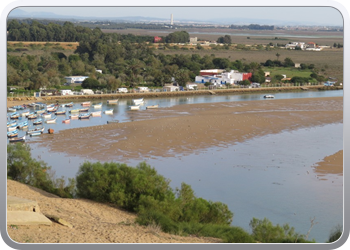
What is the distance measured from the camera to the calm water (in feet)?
30.8

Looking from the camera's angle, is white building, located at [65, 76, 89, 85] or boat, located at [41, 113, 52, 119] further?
white building, located at [65, 76, 89, 85]

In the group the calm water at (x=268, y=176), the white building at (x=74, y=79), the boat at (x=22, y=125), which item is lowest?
the calm water at (x=268, y=176)

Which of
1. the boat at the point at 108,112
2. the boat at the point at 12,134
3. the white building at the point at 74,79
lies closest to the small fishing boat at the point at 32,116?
the boat at the point at 108,112

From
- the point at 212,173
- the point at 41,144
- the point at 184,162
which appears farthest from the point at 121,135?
the point at 212,173

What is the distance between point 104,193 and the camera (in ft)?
28.3

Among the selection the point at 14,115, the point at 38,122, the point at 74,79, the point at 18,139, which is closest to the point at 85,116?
the point at 38,122

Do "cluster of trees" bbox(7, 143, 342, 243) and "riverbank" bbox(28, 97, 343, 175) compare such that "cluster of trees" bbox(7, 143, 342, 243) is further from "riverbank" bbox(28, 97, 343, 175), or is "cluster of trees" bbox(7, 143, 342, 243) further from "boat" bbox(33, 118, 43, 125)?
"boat" bbox(33, 118, 43, 125)

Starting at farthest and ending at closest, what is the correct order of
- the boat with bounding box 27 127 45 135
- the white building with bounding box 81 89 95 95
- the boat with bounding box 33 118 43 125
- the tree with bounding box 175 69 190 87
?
the tree with bounding box 175 69 190 87
the white building with bounding box 81 89 95 95
the boat with bounding box 33 118 43 125
the boat with bounding box 27 127 45 135

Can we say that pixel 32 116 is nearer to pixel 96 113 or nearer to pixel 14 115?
pixel 14 115

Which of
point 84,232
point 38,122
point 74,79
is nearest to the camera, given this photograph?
point 84,232

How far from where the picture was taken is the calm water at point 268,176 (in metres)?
9.40

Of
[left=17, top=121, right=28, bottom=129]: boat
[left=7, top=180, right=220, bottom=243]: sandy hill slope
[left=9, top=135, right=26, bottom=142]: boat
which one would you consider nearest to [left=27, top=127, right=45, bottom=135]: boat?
[left=17, top=121, right=28, bottom=129]: boat

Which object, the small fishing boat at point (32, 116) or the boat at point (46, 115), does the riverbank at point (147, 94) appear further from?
the boat at point (46, 115)

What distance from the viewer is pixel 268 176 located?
1239cm
